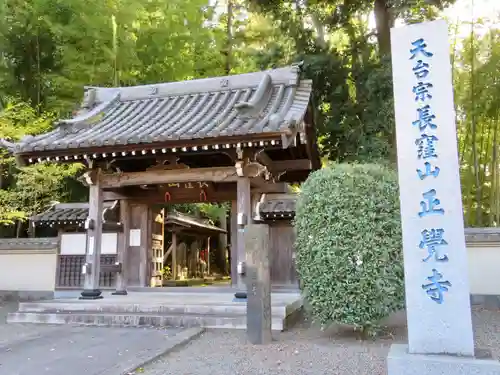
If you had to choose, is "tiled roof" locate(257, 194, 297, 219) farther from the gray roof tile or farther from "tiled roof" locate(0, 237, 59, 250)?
"tiled roof" locate(0, 237, 59, 250)

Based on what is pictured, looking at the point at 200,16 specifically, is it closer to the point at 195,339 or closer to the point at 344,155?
the point at 344,155

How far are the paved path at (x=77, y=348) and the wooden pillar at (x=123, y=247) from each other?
2739 millimetres

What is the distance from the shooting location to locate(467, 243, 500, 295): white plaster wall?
9344mm

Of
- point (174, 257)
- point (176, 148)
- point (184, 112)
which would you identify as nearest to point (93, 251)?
point (176, 148)

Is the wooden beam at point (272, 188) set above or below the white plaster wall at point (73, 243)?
above

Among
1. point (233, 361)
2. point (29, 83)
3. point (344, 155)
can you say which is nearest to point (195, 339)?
point (233, 361)

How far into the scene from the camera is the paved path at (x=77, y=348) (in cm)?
465

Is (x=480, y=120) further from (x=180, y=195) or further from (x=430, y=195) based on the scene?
(x=430, y=195)

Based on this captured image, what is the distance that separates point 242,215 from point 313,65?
598cm

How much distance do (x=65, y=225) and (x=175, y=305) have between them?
16.1 ft

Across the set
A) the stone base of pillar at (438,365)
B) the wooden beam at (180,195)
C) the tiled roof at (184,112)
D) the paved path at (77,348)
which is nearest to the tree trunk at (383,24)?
the tiled roof at (184,112)

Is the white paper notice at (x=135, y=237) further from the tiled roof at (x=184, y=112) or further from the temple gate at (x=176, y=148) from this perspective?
the tiled roof at (x=184, y=112)

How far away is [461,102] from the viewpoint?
12.1m

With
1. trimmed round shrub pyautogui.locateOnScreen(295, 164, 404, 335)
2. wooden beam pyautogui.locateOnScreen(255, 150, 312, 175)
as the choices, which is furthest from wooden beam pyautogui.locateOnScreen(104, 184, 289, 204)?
trimmed round shrub pyautogui.locateOnScreen(295, 164, 404, 335)
